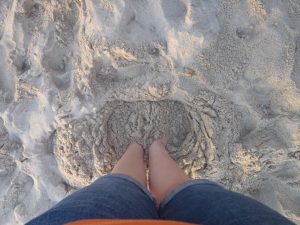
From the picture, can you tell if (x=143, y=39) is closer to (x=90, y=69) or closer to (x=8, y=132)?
(x=90, y=69)

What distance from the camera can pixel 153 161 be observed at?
53.3 inches

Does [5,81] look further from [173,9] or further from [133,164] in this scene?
[173,9]

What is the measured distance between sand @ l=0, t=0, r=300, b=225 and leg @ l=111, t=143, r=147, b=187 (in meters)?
0.06

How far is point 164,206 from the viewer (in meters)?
1.08

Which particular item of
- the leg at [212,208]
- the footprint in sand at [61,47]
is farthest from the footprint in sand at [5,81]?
the leg at [212,208]

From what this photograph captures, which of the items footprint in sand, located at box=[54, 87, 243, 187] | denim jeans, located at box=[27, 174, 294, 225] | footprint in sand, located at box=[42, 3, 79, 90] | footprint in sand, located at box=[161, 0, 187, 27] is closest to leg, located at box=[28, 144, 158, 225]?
denim jeans, located at box=[27, 174, 294, 225]

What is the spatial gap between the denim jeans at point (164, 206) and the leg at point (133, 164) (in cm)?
9

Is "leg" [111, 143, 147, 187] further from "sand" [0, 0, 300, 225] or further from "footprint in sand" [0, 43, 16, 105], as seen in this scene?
"footprint in sand" [0, 43, 16, 105]

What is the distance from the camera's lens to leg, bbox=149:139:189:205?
3.95ft

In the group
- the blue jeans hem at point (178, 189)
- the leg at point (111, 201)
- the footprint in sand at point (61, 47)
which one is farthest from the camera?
the footprint in sand at point (61, 47)

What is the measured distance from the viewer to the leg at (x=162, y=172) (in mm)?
1203

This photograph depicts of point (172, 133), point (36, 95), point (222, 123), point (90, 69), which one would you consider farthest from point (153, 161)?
point (36, 95)

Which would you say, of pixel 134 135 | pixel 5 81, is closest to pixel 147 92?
pixel 134 135

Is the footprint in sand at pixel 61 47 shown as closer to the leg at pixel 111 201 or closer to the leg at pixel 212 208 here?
the leg at pixel 111 201
